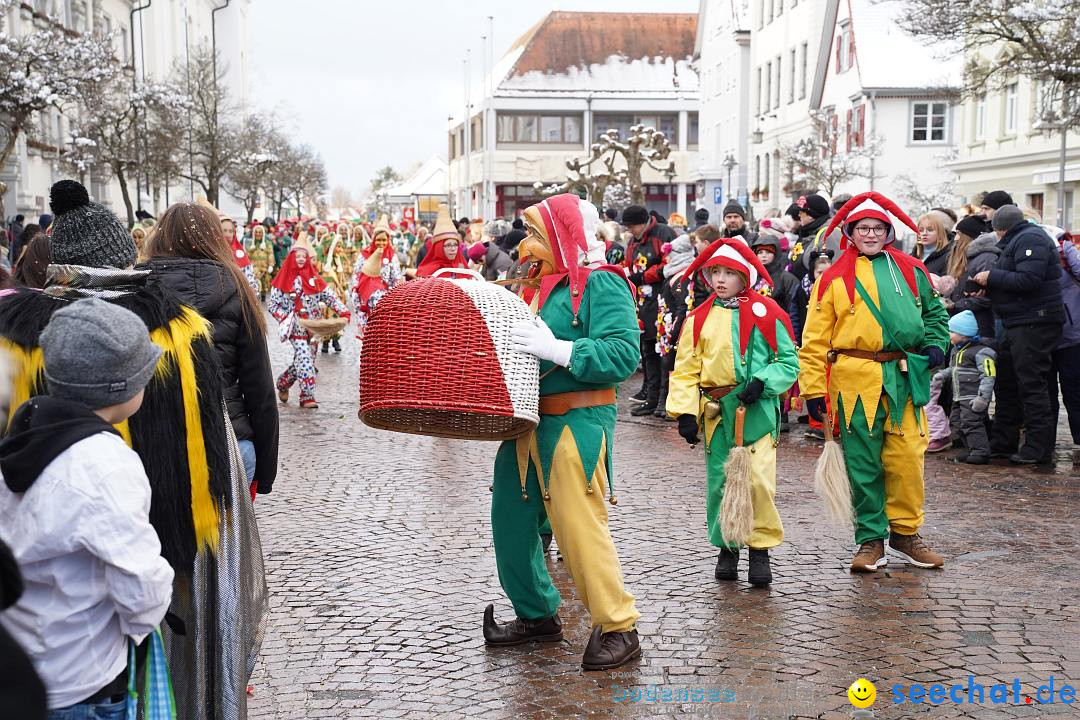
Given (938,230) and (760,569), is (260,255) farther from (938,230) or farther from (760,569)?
(760,569)

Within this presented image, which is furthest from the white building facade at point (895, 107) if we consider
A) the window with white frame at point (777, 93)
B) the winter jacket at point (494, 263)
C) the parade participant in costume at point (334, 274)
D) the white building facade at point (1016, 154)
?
the winter jacket at point (494, 263)

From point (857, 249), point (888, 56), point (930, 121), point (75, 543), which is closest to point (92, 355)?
point (75, 543)

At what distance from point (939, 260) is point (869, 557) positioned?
4.93m

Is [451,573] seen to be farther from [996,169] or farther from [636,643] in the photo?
[996,169]

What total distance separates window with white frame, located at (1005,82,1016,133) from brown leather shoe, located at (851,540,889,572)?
29789mm

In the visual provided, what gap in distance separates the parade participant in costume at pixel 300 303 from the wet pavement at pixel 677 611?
13.5 feet

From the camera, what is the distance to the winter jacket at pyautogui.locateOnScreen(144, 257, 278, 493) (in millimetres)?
4574

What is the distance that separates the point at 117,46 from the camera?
4288cm

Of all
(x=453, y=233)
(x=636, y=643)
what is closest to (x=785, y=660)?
(x=636, y=643)

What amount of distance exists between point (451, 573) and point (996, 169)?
105 feet

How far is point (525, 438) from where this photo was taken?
16.3 ft

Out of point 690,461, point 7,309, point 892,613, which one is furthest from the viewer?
point 690,461

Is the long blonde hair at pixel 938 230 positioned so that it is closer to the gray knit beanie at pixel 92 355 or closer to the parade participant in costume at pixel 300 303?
the parade participant in costume at pixel 300 303

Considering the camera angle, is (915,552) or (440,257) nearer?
(915,552)
